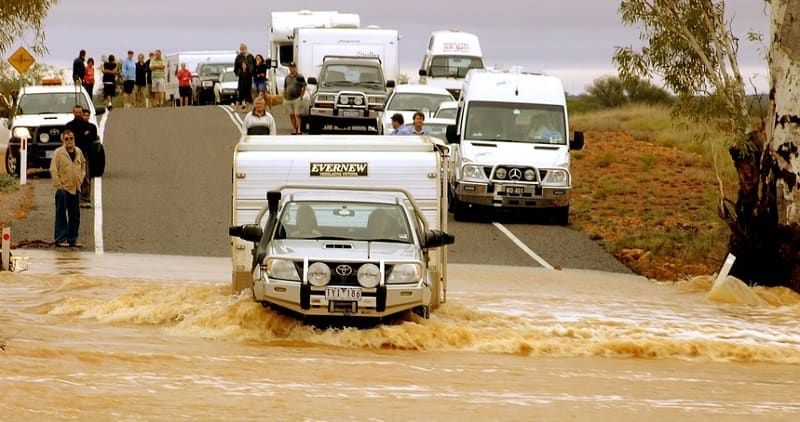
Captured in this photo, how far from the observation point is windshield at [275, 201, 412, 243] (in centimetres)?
1591

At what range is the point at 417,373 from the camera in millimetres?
14133

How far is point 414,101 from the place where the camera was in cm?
3594

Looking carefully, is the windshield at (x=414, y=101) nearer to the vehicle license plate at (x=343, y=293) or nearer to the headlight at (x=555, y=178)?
the headlight at (x=555, y=178)

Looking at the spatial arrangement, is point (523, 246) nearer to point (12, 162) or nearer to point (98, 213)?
point (98, 213)

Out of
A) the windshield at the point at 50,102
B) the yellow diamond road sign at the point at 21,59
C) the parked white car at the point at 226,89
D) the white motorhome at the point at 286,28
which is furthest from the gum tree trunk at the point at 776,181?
the parked white car at the point at 226,89

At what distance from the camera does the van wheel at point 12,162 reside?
109 feet

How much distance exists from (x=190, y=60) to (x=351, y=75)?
1925 centimetres

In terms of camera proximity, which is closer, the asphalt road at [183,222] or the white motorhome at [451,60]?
the asphalt road at [183,222]

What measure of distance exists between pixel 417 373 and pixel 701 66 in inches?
470

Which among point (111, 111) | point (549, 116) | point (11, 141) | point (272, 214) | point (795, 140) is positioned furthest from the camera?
point (111, 111)

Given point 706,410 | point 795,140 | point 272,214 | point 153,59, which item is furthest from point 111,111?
point 706,410

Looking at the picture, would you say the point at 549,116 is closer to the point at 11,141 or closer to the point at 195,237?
the point at 195,237

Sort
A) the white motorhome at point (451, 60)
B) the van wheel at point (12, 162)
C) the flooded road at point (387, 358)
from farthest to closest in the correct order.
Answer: the white motorhome at point (451, 60) < the van wheel at point (12, 162) < the flooded road at point (387, 358)

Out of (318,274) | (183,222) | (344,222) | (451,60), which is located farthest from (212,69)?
(318,274)
